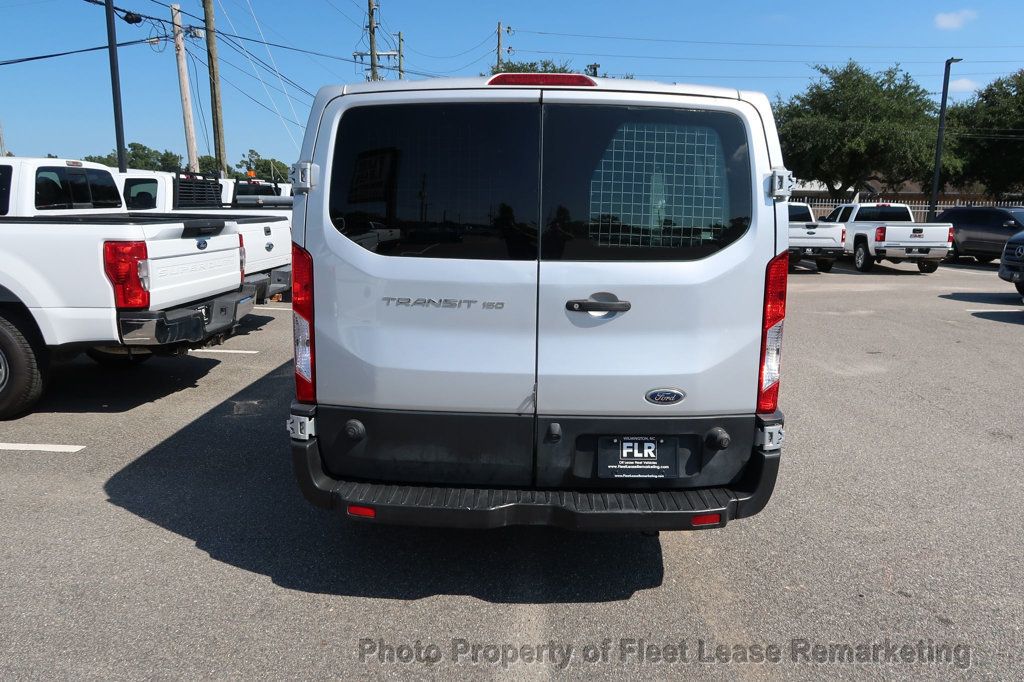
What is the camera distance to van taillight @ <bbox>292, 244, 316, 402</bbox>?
333cm

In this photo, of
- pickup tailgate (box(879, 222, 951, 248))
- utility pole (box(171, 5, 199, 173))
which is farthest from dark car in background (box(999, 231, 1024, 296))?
utility pole (box(171, 5, 199, 173))

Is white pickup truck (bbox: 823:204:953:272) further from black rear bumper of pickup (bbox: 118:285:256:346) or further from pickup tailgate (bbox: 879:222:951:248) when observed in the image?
black rear bumper of pickup (bbox: 118:285:256:346)

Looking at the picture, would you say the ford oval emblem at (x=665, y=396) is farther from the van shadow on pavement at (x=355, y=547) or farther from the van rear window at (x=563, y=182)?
the van shadow on pavement at (x=355, y=547)

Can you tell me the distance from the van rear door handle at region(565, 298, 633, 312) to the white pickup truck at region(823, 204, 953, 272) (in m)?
19.1

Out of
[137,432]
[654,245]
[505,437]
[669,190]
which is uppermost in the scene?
[669,190]

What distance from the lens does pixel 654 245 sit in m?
3.24

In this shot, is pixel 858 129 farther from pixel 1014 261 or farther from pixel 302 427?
pixel 302 427

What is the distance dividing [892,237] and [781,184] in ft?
61.5

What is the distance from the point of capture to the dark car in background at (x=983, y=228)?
21156 millimetres

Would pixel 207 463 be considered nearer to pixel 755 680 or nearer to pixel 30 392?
pixel 30 392

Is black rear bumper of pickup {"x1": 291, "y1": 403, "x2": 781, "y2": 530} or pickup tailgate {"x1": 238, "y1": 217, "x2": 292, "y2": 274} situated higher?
pickup tailgate {"x1": 238, "y1": 217, "x2": 292, "y2": 274}

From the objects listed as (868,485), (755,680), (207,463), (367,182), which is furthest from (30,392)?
(868,485)

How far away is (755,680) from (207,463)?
3.92 m

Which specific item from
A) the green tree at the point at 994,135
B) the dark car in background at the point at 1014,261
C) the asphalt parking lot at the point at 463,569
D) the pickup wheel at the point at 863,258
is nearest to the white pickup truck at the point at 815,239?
the pickup wheel at the point at 863,258
